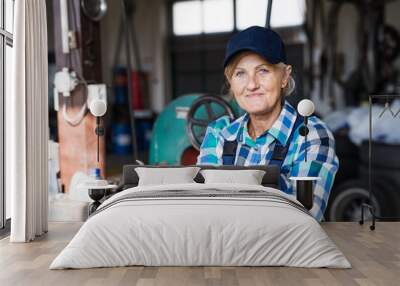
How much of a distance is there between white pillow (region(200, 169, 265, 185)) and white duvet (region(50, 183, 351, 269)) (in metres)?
1.10

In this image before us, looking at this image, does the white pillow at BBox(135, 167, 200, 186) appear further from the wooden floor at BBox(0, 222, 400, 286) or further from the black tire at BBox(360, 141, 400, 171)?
the black tire at BBox(360, 141, 400, 171)

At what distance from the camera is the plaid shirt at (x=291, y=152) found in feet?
14.9

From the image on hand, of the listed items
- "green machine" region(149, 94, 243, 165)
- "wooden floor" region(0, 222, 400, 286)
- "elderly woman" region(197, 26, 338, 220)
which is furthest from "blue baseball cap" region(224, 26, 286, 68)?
"wooden floor" region(0, 222, 400, 286)

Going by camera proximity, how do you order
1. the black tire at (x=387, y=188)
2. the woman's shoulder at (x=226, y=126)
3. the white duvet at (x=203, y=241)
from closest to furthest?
1. the white duvet at (x=203, y=241)
2. the woman's shoulder at (x=226, y=126)
3. the black tire at (x=387, y=188)

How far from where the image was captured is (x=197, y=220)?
10.1ft

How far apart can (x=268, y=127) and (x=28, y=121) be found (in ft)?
7.01

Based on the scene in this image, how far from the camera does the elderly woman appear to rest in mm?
4586

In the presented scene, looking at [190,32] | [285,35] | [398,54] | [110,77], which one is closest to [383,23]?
[398,54]

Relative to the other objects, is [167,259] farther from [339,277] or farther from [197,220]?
[339,277]

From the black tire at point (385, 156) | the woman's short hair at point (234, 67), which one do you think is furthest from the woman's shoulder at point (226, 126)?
the black tire at point (385, 156)

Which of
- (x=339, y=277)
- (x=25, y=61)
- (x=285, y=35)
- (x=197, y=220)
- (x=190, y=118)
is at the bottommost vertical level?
(x=339, y=277)

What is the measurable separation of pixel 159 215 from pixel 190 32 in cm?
574

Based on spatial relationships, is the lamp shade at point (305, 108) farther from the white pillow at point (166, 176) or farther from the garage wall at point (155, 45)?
the garage wall at point (155, 45)

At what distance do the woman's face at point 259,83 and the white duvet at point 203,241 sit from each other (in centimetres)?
181
